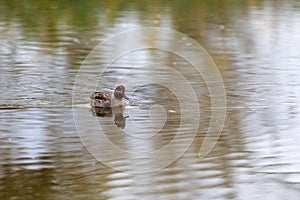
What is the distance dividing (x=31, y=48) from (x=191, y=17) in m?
5.96

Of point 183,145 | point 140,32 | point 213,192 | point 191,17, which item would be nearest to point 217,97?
point 183,145

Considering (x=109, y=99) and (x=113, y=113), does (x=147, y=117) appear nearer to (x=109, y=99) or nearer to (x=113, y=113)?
(x=113, y=113)

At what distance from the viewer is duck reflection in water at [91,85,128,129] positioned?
322 inches

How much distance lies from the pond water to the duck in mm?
127

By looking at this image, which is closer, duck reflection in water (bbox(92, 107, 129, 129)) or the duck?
duck reflection in water (bbox(92, 107, 129, 129))

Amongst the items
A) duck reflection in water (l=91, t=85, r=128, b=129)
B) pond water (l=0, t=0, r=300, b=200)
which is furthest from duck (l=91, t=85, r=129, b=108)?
pond water (l=0, t=0, r=300, b=200)

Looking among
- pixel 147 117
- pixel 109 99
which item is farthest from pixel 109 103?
pixel 147 117

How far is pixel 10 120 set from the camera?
7.68m

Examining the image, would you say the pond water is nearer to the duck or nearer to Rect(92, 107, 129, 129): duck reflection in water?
Rect(92, 107, 129, 129): duck reflection in water

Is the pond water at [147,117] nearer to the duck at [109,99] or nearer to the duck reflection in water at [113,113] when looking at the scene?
the duck reflection in water at [113,113]

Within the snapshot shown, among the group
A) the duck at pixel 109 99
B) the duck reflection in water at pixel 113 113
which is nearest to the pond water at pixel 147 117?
the duck reflection in water at pixel 113 113

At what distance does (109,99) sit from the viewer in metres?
8.36

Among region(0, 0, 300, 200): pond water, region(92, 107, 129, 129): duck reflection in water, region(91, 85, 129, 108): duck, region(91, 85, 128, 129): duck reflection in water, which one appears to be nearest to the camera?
region(0, 0, 300, 200): pond water

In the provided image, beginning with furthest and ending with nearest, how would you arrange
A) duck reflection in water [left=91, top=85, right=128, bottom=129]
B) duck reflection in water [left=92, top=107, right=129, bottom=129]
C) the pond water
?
duck reflection in water [left=91, top=85, right=128, bottom=129] < duck reflection in water [left=92, top=107, right=129, bottom=129] < the pond water
